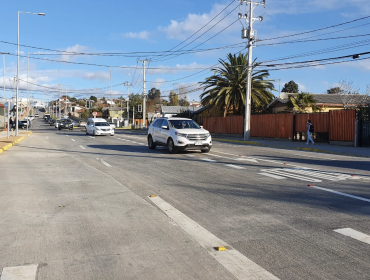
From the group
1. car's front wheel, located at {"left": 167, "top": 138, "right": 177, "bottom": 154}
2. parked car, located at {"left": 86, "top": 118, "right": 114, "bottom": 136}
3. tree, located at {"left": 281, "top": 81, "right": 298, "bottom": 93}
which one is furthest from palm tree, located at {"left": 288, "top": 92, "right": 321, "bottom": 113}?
tree, located at {"left": 281, "top": 81, "right": 298, "bottom": 93}

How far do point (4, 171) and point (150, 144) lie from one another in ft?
29.6

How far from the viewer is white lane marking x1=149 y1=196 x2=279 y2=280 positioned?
13.2 feet

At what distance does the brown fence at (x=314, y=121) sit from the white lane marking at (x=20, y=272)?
24699mm

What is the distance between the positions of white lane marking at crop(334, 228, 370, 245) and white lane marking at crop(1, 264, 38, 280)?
410cm

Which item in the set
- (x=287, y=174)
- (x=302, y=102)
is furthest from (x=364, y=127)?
(x=287, y=174)

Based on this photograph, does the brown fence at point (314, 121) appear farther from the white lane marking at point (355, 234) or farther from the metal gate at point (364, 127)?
the white lane marking at point (355, 234)

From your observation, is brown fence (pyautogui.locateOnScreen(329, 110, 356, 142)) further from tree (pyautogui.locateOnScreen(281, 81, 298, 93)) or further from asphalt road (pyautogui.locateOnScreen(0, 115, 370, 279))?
tree (pyautogui.locateOnScreen(281, 81, 298, 93))

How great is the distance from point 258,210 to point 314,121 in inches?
870

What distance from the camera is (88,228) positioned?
5688 mm

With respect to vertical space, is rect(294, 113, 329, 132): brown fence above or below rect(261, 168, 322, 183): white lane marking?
above

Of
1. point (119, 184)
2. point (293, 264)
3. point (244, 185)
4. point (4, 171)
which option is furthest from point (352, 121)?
point (293, 264)

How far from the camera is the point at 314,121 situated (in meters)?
27.1

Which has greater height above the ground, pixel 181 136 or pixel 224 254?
pixel 181 136

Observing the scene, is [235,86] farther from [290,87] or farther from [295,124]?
[290,87]
